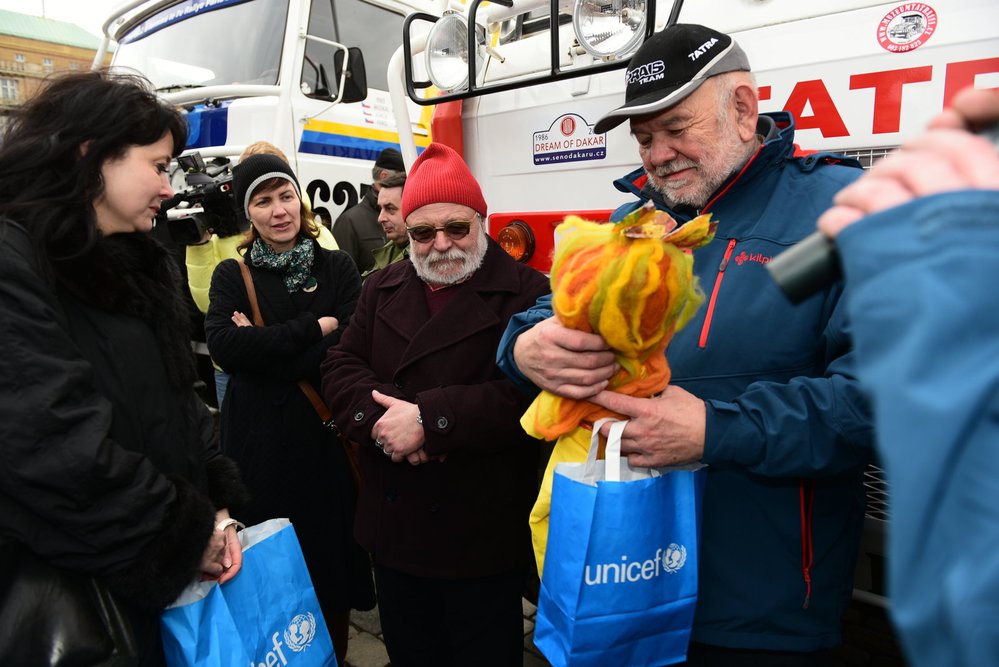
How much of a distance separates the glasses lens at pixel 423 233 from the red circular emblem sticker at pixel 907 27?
4.25 feet

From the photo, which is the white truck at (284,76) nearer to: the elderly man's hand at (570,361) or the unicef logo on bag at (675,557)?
the elderly man's hand at (570,361)

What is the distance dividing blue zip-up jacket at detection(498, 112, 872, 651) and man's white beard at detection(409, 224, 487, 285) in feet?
2.57

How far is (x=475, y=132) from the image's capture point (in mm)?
2770

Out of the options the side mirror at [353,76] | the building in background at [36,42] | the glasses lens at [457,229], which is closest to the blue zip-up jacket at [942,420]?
the glasses lens at [457,229]

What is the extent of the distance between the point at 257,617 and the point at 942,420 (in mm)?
1574

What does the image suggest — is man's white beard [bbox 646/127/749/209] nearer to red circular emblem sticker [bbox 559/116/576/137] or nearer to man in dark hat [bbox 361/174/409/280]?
red circular emblem sticker [bbox 559/116/576/137]

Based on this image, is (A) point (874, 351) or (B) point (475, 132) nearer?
(A) point (874, 351)

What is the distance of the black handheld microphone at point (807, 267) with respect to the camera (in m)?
0.64

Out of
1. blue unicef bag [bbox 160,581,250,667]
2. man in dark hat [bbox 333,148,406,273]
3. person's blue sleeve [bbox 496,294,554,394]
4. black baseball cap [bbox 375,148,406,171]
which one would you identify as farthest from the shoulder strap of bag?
black baseball cap [bbox 375,148,406,171]

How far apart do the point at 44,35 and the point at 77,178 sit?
167ft

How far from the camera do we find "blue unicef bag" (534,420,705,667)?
130cm

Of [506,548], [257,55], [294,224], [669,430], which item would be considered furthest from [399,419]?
[257,55]

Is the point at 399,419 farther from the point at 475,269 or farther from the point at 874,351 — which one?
the point at 874,351

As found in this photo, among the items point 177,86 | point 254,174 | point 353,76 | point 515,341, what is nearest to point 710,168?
point 515,341
